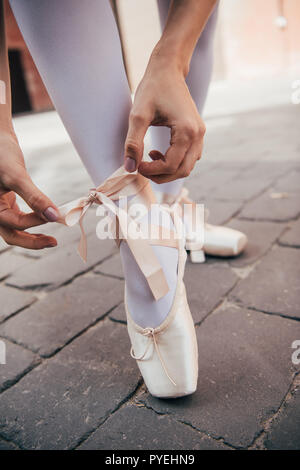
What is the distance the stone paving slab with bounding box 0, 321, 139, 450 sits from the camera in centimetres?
69

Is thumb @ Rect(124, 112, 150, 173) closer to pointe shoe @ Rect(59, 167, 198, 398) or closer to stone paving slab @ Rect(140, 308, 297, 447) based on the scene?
pointe shoe @ Rect(59, 167, 198, 398)

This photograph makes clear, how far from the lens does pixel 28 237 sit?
2.41 feet

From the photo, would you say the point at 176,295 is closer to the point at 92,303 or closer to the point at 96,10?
the point at 92,303

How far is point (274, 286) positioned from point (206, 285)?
0.19 metres

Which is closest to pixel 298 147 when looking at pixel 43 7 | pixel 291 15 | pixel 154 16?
pixel 43 7

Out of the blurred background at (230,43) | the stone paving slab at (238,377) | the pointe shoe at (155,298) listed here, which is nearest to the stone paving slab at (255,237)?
the stone paving slab at (238,377)

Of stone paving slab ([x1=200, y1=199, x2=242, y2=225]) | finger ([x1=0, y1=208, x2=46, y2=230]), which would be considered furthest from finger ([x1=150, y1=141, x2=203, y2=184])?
stone paving slab ([x1=200, y1=199, x2=242, y2=225])

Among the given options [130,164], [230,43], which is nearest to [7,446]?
Result: [130,164]

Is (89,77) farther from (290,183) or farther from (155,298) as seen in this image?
(290,183)

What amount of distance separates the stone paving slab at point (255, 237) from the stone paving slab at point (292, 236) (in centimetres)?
3

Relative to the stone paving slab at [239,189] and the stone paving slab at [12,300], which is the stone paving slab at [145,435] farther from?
the stone paving slab at [239,189]

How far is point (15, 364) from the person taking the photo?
89cm

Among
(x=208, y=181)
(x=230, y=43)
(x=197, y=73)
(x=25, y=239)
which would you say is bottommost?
(x=230, y=43)

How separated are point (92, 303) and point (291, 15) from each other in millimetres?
12429
